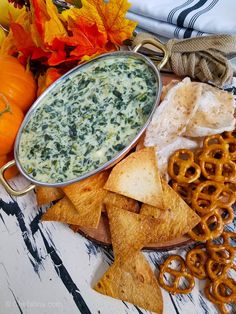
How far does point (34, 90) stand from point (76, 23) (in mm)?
262

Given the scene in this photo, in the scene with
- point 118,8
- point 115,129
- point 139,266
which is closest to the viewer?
point 139,266

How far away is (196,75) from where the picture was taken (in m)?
1.23

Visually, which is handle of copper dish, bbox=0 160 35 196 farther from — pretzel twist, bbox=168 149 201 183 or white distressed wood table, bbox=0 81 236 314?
pretzel twist, bbox=168 149 201 183

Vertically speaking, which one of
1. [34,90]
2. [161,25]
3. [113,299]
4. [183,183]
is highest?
[161,25]

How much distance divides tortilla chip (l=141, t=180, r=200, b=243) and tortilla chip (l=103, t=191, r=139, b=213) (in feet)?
0.17

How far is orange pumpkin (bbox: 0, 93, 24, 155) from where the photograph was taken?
45.3 inches

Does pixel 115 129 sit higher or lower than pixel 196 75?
lower

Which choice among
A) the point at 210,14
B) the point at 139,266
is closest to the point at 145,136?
the point at 139,266

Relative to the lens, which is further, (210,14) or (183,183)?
(210,14)

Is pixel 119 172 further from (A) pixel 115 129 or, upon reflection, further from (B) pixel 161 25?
(B) pixel 161 25

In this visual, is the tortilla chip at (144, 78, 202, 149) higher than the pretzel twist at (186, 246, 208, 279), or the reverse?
the tortilla chip at (144, 78, 202, 149)

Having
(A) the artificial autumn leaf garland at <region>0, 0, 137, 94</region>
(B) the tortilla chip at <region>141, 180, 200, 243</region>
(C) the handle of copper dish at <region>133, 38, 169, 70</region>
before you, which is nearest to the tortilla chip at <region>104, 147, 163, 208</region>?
(B) the tortilla chip at <region>141, 180, 200, 243</region>

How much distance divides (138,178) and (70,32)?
57cm

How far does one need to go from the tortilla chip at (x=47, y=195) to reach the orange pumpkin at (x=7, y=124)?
0.17 metres
